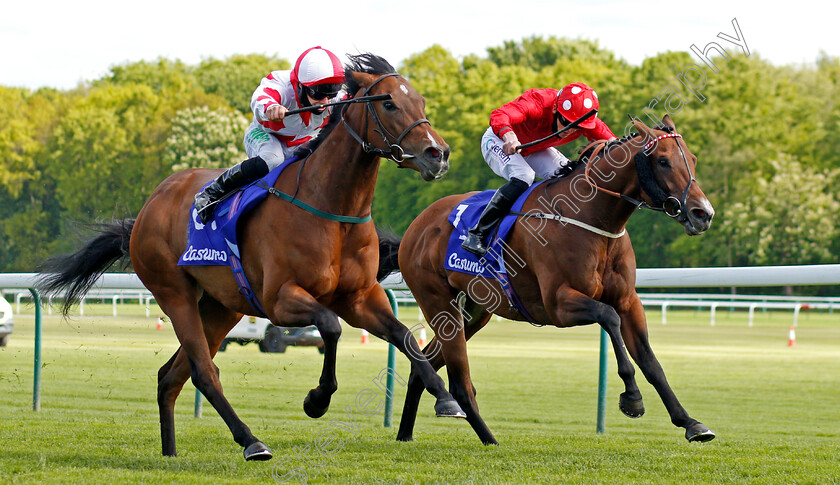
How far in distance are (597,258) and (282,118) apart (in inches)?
69.6

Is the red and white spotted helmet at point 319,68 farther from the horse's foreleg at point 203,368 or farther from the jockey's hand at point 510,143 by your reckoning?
the horse's foreleg at point 203,368

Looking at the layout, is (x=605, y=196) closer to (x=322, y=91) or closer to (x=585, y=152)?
(x=585, y=152)

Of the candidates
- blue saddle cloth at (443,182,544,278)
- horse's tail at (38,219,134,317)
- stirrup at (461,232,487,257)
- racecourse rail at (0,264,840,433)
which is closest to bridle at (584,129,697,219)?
blue saddle cloth at (443,182,544,278)

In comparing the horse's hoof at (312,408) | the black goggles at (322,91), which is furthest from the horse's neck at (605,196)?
the horse's hoof at (312,408)

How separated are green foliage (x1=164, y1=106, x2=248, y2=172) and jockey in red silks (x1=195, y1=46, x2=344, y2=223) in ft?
118

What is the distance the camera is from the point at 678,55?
36.0 m

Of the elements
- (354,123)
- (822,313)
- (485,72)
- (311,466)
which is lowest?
(822,313)

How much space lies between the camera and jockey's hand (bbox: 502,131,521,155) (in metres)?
5.86

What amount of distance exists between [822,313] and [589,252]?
25886mm

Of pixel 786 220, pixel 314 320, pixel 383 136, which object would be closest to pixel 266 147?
pixel 383 136

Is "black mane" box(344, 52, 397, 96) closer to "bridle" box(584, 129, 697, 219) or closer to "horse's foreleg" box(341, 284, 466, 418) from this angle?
"horse's foreleg" box(341, 284, 466, 418)

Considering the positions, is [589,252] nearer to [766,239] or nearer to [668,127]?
[668,127]

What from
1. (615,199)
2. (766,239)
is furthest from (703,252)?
(615,199)

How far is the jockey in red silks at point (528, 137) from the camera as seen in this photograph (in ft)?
19.7
